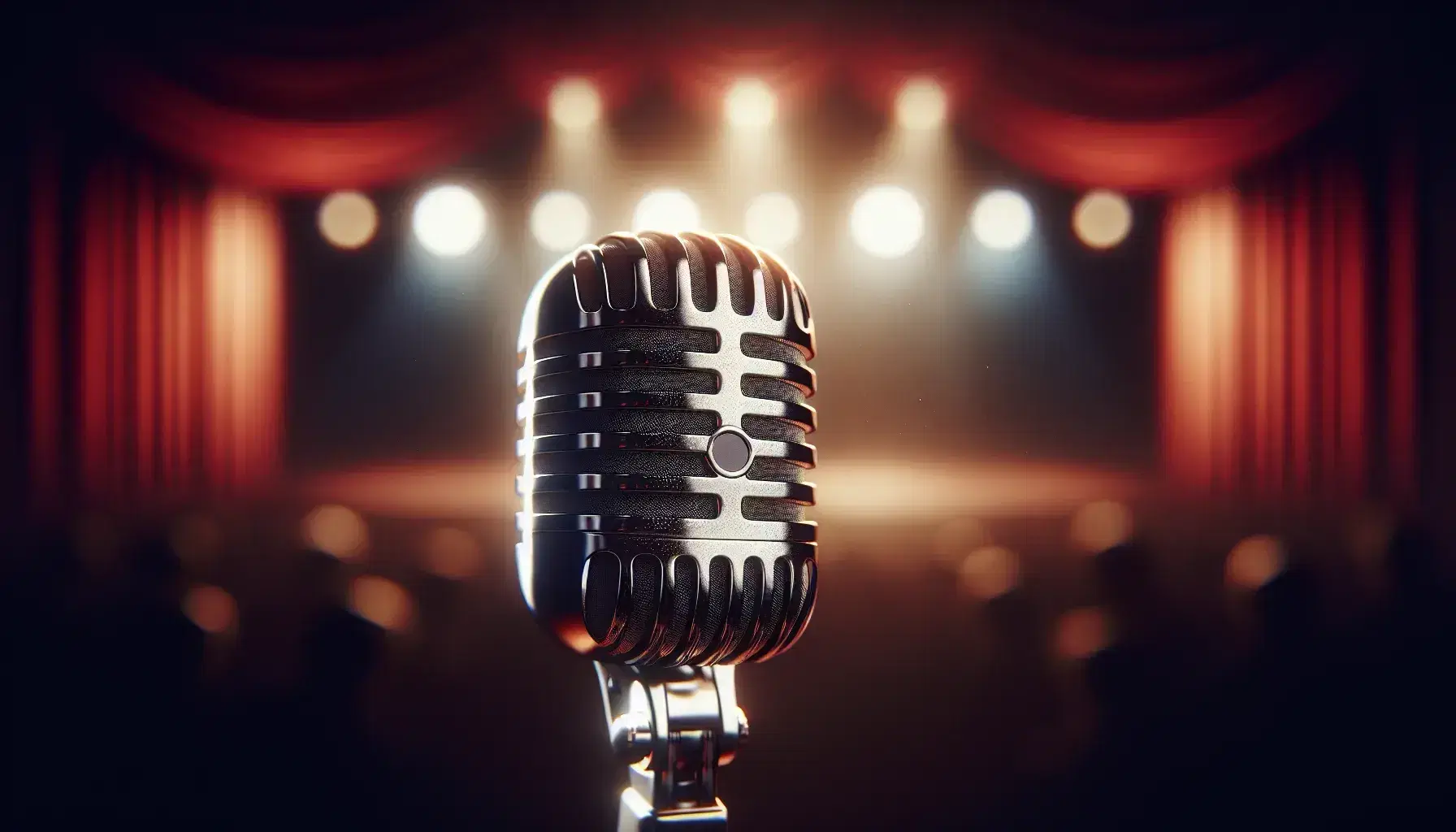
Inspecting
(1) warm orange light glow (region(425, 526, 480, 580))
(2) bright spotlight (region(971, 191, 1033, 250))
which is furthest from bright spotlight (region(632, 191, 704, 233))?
(1) warm orange light glow (region(425, 526, 480, 580))

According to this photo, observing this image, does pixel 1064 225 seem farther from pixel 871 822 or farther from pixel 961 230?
pixel 871 822

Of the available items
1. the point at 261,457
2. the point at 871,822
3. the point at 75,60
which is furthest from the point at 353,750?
the point at 75,60

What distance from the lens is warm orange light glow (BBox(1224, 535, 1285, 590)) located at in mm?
3178

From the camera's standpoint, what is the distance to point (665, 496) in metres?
0.68

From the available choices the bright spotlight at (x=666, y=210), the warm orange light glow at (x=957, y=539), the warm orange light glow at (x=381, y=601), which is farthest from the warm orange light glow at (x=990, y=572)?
the warm orange light glow at (x=381, y=601)

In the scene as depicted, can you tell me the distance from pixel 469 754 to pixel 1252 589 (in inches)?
101

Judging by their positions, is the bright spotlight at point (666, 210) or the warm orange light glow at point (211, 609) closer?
→ the warm orange light glow at point (211, 609)

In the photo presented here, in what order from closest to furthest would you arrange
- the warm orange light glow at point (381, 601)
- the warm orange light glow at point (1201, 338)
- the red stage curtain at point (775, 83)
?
the warm orange light glow at point (381, 601) → the red stage curtain at point (775, 83) → the warm orange light glow at point (1201, 338)

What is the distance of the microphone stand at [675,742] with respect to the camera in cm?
68

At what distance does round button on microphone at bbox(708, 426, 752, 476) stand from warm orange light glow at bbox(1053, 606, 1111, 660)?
2701mm

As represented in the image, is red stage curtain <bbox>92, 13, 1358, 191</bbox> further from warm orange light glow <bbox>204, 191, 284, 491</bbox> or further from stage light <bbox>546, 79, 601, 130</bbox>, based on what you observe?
warm orange light glow <bbox>204, 191, 284, 491</bbox>

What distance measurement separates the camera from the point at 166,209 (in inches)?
115

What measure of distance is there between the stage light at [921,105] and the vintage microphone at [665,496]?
107 inches

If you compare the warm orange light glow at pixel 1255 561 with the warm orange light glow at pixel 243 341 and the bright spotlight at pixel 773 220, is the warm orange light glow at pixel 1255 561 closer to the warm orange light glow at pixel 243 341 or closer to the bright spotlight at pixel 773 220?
the bright spotlight at pixel 773 220
